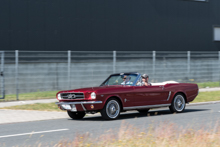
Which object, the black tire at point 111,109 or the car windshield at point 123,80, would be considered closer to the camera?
the black tire at point 111,109

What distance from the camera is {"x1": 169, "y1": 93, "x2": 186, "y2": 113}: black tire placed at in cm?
1282

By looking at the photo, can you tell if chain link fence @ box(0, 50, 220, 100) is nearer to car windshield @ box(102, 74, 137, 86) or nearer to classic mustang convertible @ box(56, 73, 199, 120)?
car windshield @ box(102, 74, 137, 86)

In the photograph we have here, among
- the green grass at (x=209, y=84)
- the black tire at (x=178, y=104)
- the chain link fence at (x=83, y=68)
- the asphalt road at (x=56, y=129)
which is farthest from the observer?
the green grass at (x=209, y=84)

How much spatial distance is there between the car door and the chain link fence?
7400mm

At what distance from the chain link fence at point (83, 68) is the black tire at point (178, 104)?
24.1 feet

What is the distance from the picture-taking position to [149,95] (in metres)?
12.1

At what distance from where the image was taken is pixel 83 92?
36.0 ft

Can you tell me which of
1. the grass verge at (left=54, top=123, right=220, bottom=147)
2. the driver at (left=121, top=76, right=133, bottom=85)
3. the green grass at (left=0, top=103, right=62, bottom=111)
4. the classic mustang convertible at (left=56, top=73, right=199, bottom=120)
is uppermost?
the driver at (left=121, top=76, right=133, bottom=85)

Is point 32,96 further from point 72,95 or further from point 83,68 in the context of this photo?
point 72,95

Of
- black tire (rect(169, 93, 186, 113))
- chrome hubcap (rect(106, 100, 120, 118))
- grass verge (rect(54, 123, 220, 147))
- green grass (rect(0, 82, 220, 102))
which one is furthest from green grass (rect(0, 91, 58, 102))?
grass verge (rect(54, 123, 220, 147))

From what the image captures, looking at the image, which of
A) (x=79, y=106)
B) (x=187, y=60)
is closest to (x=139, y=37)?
(x=187, y=60)

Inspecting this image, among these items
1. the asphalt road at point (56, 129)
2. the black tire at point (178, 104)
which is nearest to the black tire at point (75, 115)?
the asphalt road at point (56, 129)

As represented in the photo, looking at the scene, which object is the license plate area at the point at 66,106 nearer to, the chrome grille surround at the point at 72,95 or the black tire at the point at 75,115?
the chrome grille surround at the point at 72,95

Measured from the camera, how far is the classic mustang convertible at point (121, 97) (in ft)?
35.9
